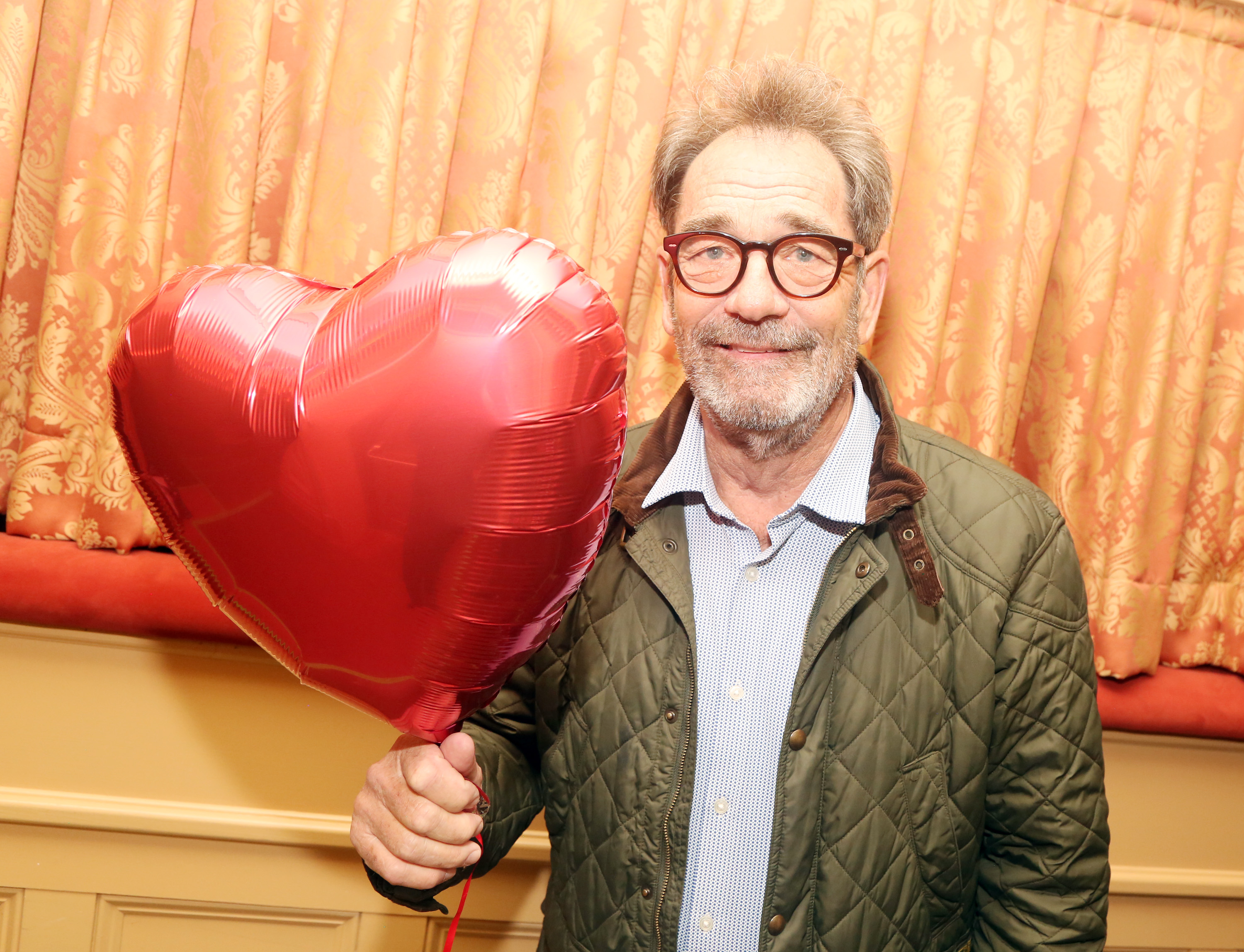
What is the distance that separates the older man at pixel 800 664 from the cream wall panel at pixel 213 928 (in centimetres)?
69

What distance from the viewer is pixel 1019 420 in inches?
69.0

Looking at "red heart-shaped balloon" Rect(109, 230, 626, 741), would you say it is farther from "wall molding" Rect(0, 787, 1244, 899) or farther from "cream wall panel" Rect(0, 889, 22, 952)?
"cream wall panel" Rect(0, 889, 22, 952)

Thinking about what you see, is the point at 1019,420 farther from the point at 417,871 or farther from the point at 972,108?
the point at 417,871

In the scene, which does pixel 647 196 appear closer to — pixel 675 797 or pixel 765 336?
pixel 765 336

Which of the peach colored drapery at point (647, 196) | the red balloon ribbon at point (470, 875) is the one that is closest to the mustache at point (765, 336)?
the peach colored drapery at point (647, 196)

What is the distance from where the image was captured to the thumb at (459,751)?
2.47 ft

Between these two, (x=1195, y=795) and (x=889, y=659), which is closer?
(x=889, y=659)

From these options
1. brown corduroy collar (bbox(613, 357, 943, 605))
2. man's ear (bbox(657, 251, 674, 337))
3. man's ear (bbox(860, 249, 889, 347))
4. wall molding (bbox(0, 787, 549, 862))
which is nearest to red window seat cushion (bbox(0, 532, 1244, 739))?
wall molding (bbox(0, 787, 549, 862))

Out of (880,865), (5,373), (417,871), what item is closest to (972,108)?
(880,865)

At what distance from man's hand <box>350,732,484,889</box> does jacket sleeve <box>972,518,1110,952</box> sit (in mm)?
635

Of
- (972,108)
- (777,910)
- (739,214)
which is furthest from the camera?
(972,108)

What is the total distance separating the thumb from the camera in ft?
2.47

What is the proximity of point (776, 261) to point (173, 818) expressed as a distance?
1.37 m

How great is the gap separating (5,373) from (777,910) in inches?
57.3
